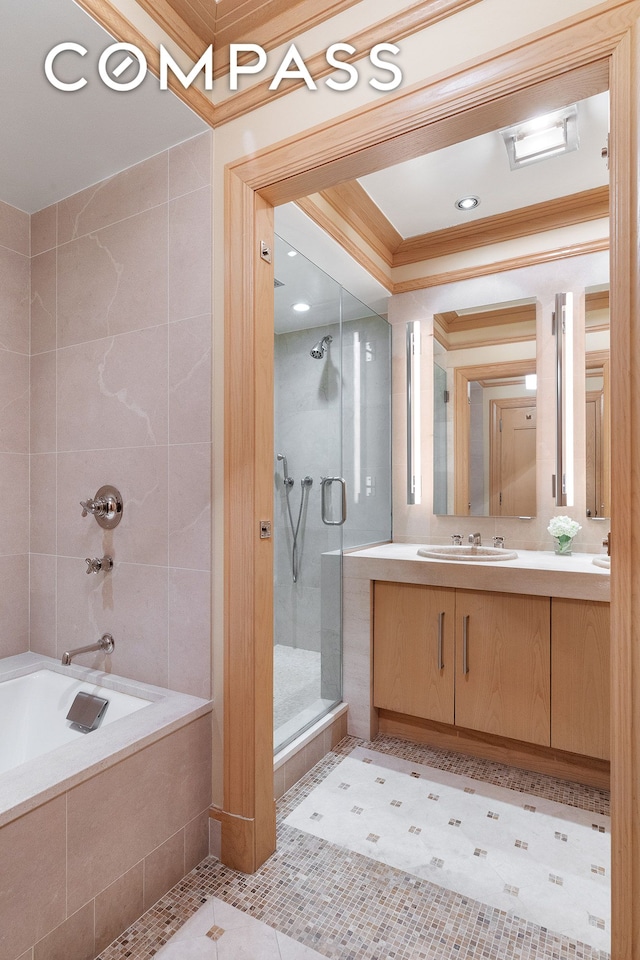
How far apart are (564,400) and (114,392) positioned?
2134 mm

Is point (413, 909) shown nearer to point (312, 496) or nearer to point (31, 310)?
point (312, 496)

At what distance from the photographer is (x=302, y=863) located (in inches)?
67.7

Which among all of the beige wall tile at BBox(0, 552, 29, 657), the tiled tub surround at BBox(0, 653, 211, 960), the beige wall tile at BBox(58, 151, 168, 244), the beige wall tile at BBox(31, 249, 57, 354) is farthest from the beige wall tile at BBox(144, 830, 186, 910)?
the beige wall tile at BBox(58, 151, 168, 244)

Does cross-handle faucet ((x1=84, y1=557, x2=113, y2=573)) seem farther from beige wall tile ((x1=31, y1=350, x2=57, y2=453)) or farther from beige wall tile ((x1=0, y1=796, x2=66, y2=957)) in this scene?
beige wall tile ((x1=0, y1=796, x2=66, y2=957))

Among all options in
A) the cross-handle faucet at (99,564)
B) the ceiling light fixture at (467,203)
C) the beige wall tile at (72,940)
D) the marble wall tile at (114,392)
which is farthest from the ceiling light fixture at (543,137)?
the beige wall tile at (72,940)

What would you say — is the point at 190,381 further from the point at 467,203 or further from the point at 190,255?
the point at 467,203

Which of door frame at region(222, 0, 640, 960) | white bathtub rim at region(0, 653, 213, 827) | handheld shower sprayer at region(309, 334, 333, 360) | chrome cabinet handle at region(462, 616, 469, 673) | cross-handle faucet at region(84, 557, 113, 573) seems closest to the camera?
door frame at region(222, 0, 640, 960)

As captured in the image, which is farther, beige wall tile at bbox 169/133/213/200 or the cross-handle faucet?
the cross-handle faucet

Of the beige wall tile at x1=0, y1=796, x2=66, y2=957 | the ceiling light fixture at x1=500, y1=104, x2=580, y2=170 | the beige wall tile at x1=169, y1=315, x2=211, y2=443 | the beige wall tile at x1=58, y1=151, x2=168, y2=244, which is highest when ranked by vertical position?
the ceiling light fixture at x1=500, y1=104, x2=580, y2=170

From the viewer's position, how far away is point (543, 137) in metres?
2.11

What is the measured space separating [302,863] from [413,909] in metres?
0.37

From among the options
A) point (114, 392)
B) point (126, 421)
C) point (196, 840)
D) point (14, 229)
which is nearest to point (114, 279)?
point (114, 392)

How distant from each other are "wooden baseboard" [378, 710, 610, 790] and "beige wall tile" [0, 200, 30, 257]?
2736 millimetres

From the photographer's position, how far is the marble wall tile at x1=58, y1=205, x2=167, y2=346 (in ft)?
6.27
